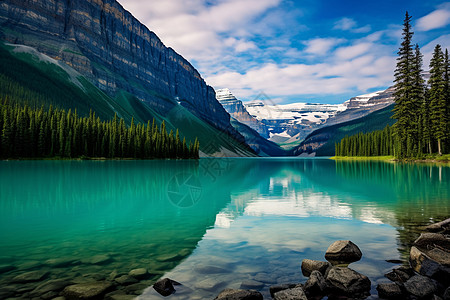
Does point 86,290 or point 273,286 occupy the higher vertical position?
point 86,290

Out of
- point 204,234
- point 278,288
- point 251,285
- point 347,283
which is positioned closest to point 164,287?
point 251,285

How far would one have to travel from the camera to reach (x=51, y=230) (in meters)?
16.9

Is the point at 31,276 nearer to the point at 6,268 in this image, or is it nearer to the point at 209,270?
the point at 6,268

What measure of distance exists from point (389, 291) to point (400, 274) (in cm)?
182

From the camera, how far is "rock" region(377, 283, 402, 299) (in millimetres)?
8633

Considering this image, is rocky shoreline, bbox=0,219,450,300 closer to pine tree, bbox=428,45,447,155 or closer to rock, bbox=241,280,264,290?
rock, bbox=241,280,264,290

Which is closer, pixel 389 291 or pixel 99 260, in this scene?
pixel 389 291

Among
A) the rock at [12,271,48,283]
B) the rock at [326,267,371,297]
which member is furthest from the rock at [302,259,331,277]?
the rock at [12,271,48,283]

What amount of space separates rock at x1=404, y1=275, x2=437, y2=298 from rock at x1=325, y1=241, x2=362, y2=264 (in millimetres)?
3014

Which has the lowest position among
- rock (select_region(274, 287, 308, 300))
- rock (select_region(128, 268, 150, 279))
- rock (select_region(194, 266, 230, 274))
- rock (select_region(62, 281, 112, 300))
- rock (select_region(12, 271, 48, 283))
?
rock (select_region(194, 266, 230, 274))

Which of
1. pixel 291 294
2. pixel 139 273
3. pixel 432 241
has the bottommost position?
pixel 139 273

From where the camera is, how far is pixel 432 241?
1291 cm

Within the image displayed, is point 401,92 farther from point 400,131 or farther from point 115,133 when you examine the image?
point 115,133

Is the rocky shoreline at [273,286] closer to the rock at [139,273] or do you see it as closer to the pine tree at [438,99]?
the rock at [139,273]
